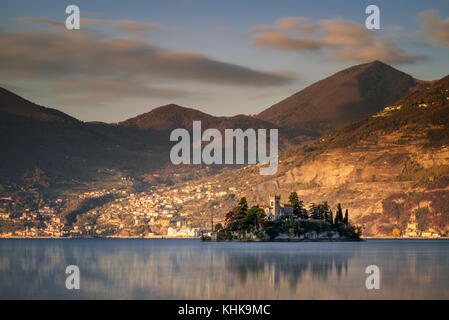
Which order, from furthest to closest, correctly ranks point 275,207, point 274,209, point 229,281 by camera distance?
point 274,209
point 275,207
point 229,281

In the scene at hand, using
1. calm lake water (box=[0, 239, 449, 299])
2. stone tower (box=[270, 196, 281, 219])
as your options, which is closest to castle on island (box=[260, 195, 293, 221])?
stone tower (box=[270, 196, 281, 219])

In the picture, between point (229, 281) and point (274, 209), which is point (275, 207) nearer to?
point (274, 209)

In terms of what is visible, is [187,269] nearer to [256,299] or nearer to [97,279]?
[97,279]

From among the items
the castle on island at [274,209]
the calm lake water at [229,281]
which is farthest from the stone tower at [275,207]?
the calm lake water at [229,281]

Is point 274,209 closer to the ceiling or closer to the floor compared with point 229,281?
closer to the ceiling

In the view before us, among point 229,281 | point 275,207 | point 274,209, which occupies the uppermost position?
point 275,207

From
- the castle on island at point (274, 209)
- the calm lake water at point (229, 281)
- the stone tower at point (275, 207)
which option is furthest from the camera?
the castle on island at point (274, 209)

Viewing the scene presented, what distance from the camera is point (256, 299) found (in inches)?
2254

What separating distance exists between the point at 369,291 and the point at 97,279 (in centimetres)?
2802

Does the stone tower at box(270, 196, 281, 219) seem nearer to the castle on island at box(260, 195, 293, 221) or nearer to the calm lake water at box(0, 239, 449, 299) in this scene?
the castle on island at box(260, 195, 293, 221)

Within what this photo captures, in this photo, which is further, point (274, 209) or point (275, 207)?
point (274, 209)

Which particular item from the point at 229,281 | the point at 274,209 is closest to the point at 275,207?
the point at 274,209

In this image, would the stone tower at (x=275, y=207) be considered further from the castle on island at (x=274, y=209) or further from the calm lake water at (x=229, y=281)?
the calm lake water at (x=229, y=281)
